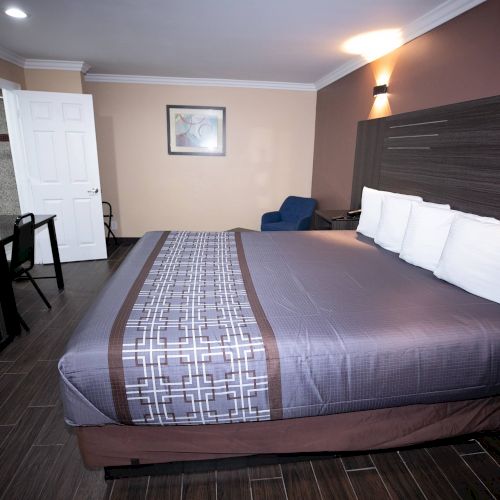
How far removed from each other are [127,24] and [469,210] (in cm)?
305

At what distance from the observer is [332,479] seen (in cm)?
166

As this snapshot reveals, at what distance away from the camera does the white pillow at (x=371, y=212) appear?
3.13 metres

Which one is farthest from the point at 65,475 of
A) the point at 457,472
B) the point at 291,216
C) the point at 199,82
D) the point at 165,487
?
the point at 199,82

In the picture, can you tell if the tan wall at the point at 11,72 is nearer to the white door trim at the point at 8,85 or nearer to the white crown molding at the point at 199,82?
the white door trim at the point at 8,85

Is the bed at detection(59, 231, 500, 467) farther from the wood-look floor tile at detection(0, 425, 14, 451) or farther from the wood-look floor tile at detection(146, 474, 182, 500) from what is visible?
the wood-look floor tile at detection(0, 425, 14, 451)

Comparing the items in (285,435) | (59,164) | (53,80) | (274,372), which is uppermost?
(53,80)

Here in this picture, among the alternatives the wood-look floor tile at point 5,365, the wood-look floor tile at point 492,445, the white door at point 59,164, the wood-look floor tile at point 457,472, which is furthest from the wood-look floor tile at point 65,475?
the white door at point 59,164

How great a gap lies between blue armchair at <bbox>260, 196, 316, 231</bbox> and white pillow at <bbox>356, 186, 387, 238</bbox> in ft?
4.49

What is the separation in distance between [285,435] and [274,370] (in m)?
0.38

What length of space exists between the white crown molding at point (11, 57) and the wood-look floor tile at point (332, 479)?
478 cm

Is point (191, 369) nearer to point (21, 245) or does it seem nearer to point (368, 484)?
point (368, 484)

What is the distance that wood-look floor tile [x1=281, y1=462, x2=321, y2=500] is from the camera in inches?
62.2

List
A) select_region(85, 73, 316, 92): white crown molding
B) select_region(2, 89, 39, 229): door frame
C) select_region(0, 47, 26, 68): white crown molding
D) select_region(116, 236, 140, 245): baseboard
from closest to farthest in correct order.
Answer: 1. select_region(0, 47, 26, 68): white crown molding
2. select_region(2, 89, 39, 229): door frame
3. select_region(85, 73, 316, 92): white crown molding
4. select_region(116, 236, 140, 245): baseboard

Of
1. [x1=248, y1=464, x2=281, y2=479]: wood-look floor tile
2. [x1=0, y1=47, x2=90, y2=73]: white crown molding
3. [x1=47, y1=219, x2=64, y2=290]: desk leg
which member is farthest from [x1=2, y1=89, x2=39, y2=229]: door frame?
[x1=248, y1=464, x2=281, y2=479]: wood-look floor tile
